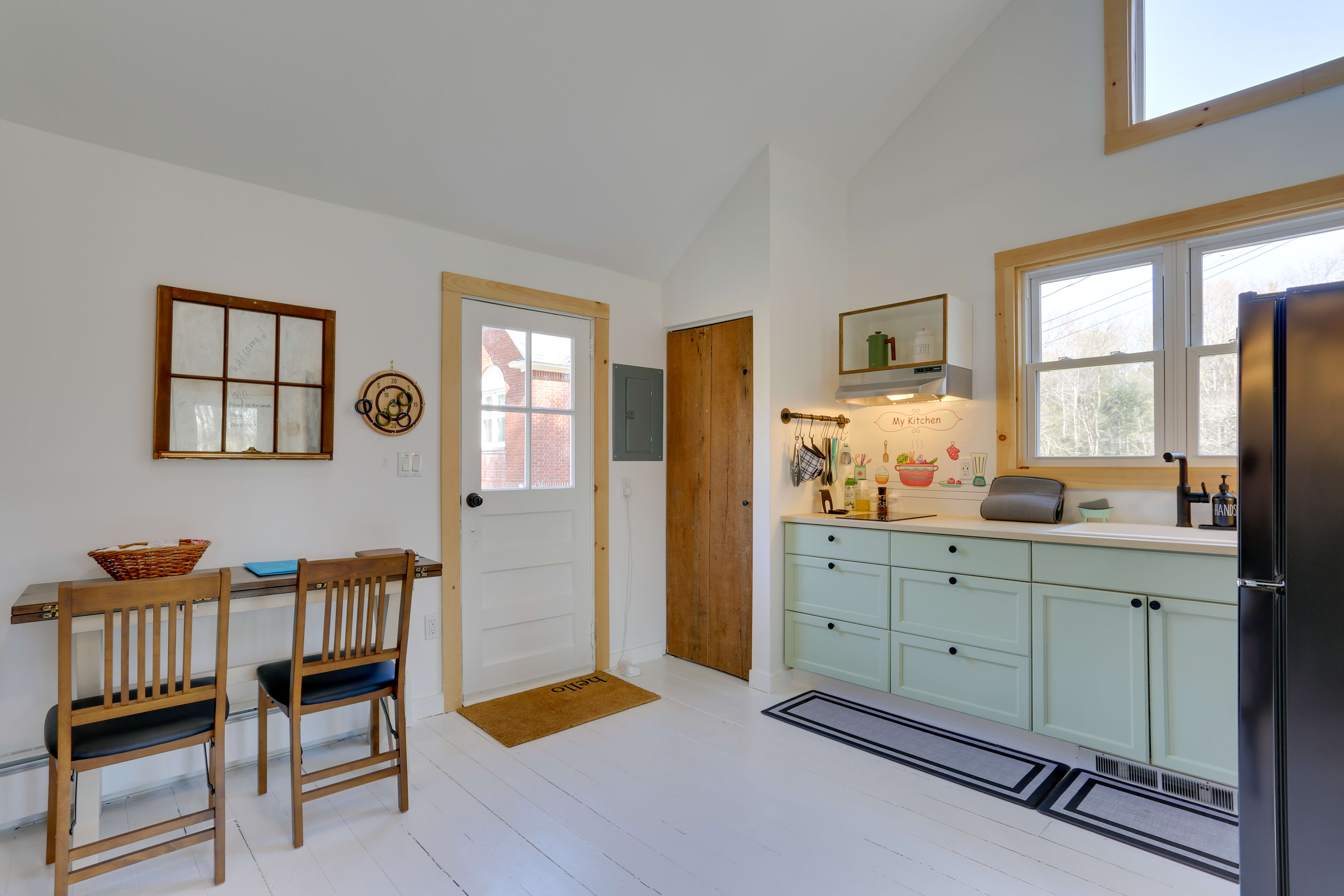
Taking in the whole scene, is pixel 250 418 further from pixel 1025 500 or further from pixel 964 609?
pixel 1025 500

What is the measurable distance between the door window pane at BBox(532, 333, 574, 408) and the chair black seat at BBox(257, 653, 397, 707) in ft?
5.17

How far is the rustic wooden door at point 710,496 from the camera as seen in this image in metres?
3.62

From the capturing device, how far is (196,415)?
2533 mm

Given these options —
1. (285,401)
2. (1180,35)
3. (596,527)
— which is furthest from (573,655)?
(1180,35)

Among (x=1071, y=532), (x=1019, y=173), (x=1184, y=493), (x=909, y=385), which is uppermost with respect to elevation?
(x=1019, y=173)

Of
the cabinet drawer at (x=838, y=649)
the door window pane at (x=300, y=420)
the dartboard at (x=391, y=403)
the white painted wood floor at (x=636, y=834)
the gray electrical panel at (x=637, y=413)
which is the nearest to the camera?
the white painted wood floor at (x=636, y=834)

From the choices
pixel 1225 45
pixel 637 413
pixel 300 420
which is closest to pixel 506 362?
pixel 637 413

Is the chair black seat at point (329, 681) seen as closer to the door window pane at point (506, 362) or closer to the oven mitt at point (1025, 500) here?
the door window pane at point (506, 362)

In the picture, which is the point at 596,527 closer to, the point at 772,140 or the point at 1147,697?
→ the point at 772,140

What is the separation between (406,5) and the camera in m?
2.36

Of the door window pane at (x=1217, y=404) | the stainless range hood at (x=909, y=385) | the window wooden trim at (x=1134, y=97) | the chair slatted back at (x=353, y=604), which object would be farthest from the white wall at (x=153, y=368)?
the door window pane at (x=1217, y=404)

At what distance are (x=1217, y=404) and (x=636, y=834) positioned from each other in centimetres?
283

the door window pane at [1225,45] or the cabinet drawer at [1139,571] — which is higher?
the door window pane at [1225,45]

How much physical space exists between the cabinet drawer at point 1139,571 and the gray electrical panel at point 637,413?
2.14m
